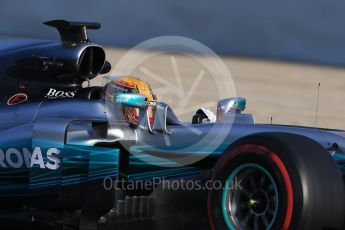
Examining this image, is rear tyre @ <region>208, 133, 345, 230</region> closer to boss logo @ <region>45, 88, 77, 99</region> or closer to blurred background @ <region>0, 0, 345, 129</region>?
boss logo @ <region>45, 88, 77, 99</region>

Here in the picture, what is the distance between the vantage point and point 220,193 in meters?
4.59

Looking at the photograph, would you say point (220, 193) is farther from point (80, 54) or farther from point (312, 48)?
point (312, 48)

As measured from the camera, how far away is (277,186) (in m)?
4.28

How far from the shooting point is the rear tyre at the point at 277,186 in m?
4.15

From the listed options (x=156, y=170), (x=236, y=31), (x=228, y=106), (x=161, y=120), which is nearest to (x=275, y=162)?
(x=156, y=170)

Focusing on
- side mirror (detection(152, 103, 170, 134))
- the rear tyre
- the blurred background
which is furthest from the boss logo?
the blurred background

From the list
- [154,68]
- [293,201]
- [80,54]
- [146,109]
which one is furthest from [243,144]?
[154,68]

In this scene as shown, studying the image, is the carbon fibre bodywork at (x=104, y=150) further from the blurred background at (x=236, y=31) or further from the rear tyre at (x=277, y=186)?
the blurred background at (x=236, y=31)

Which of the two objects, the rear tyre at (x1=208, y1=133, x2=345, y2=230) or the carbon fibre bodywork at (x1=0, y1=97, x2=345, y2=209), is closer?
the rear tyre at (x1=208, y1=133, x2=345, y2=230)

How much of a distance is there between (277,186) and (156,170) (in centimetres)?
110

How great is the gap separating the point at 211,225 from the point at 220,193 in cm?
21

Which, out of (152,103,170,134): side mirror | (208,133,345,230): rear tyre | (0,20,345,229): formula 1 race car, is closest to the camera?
(208,133,345,230): rear tyre

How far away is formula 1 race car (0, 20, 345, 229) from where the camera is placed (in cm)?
425

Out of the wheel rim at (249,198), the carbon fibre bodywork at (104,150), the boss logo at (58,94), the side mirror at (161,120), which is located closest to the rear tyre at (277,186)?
the wheel rim at (249,198)
